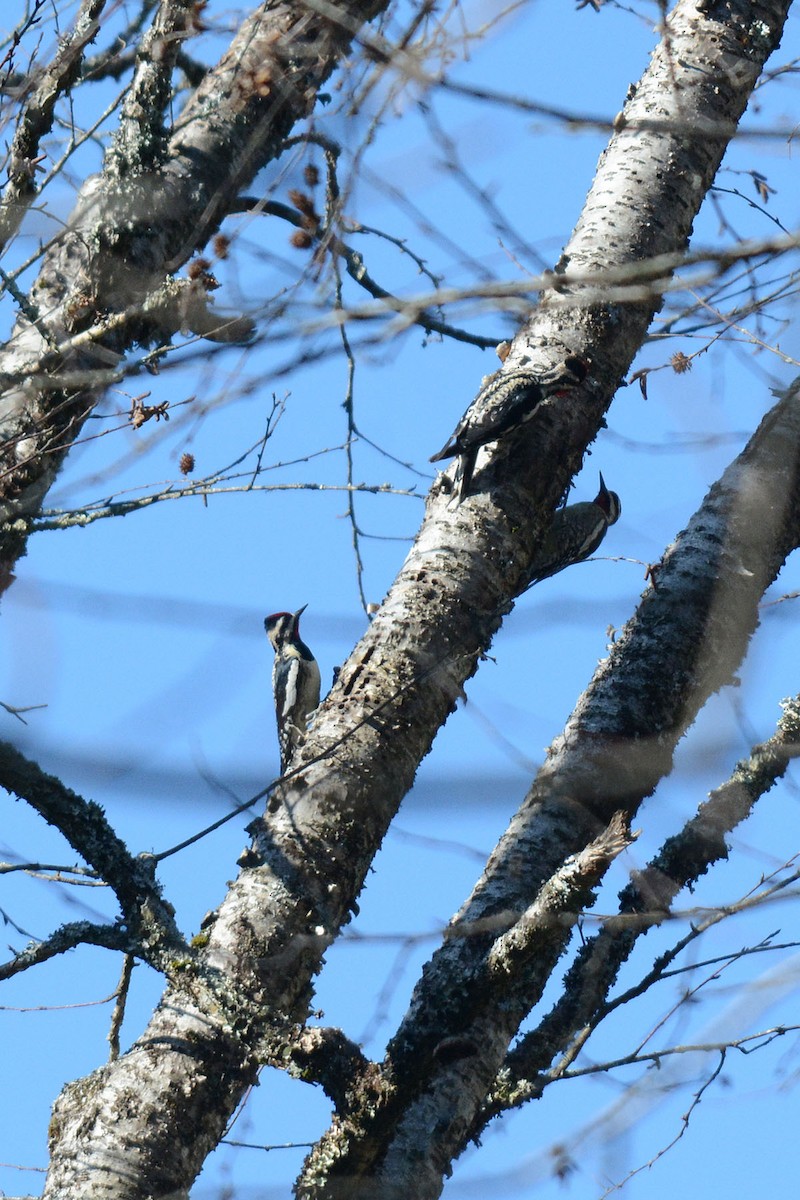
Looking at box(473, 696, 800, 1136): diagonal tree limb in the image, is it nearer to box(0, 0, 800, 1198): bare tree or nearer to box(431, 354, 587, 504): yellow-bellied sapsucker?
box(0, 0, 800, 1198): bare tree

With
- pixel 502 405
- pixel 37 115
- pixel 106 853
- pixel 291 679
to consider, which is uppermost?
pixel 291 679

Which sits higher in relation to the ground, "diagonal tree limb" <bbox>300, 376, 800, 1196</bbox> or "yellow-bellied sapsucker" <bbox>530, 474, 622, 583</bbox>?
"yellow-bellied sapsucker" <bbox>530, 474, 622, 583</bbox>

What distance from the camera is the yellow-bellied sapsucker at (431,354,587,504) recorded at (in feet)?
10.9

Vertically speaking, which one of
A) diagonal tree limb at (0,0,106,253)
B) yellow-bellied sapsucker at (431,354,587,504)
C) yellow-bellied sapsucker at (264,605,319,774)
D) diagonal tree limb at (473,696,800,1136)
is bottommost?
diagonal tree limb at (473,696,800,1136)

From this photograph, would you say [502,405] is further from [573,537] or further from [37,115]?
[573,537]

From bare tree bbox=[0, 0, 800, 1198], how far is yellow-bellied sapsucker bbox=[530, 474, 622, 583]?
1782mm

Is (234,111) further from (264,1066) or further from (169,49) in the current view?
(264,1066)

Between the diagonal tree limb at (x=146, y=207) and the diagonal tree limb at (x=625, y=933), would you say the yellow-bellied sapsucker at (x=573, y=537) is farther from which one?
the diagonal tree limb at (x=625, y=933)

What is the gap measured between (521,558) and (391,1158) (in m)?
1.50

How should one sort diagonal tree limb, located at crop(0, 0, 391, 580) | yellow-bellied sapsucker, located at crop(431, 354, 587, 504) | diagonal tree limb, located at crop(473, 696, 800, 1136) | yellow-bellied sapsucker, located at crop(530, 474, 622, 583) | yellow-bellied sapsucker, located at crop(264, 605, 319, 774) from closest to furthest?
diagonal tree limb, located at crop(473, 696, 800, 1136) < yellow-bellied sapsucker, located at crop(431, 354, 587, 504) < diagonal tree limb, located at crop(0, 0, 391, 580) < yellow-bellied sapsucker, located at crop(530, 474, 622, 583) < yellow-bellied sapsucker, located at crop(264, 605, 319, 774)

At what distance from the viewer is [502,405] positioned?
10.8 ft

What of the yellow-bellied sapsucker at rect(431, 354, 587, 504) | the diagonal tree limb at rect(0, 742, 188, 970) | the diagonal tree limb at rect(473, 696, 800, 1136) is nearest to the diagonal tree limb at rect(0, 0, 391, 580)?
the yellow-bellied sapsucker at rect(431, 354, 587, 504)

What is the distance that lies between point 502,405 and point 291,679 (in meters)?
3.17

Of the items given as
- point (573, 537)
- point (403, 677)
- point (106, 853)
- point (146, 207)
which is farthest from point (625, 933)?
point (573, 537)
